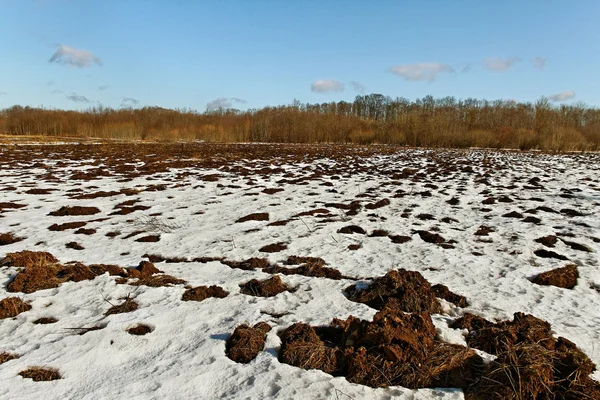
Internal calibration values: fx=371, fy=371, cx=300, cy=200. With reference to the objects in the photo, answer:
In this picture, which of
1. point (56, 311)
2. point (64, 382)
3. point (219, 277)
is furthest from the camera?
point (219, 277)

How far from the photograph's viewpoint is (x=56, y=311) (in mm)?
3113

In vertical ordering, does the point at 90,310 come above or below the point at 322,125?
below

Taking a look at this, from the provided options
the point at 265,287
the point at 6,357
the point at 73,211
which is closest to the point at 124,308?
the point at 6,357

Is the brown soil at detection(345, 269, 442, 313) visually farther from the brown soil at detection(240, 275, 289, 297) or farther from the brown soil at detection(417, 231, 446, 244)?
the brown soil at detection(417, 231, 446, 244)

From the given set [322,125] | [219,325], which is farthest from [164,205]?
[322,125]

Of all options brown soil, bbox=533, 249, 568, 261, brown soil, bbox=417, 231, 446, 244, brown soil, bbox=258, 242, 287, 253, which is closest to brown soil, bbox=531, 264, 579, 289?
brown soil, bbox=533, 249, 568, 261

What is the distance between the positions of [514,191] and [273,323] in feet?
24.8

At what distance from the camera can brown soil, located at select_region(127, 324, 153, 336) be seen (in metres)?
2.79

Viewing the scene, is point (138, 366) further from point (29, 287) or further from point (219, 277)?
point (29, 287)

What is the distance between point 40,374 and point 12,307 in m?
1.09

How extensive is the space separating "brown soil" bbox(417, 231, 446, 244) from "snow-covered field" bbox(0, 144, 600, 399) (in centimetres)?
8

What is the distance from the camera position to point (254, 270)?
13.2 ft

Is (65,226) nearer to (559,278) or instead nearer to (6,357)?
(6,357)

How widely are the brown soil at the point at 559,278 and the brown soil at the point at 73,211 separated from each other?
21.5 feet
